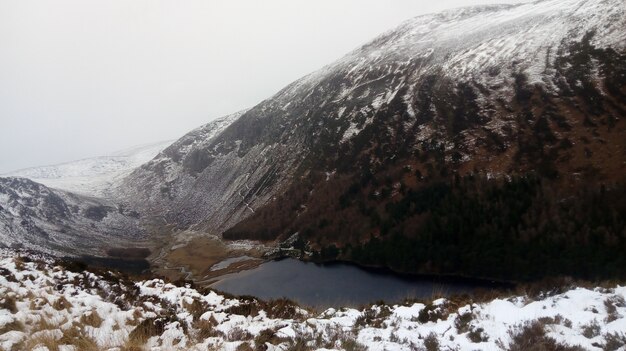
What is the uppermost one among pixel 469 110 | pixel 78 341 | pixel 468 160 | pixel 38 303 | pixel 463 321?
pixel 78 341

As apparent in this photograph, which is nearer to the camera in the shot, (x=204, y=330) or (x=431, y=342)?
(x=431, y=342)

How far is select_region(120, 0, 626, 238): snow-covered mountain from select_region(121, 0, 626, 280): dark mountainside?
0.51m

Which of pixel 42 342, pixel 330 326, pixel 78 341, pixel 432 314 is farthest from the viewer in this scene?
pixel 432 314

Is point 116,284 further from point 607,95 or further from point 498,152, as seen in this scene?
point 607,95

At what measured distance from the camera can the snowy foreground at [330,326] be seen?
8.72 m

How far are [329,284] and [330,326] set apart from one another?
86.8 m

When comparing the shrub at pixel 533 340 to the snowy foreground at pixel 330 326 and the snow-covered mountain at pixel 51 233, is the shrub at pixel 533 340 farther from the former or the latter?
the snow-covered mountain at pixel 51 233

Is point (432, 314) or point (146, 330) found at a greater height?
point (146, 330)

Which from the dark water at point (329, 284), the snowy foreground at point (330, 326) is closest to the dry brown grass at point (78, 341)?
the snowy foreground at point (330, 326)

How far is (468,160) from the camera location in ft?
398

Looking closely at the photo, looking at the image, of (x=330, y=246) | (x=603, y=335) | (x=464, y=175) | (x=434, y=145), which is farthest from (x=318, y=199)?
(x=603, y=335)

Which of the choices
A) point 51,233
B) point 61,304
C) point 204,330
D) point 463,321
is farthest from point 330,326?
point 51,233

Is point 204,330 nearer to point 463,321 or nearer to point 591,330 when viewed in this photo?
point 463,321

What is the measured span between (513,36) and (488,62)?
17.0m
